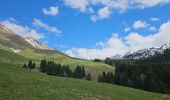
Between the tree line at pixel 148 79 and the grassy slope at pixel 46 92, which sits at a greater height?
the tree line at pixel 148 79

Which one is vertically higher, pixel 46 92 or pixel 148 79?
pixel 148 79

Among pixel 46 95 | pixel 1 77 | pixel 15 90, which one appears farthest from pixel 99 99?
pixel 1 77

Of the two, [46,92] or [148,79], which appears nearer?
[46,92]

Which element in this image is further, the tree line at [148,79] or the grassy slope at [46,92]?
the tree line at [148,79]

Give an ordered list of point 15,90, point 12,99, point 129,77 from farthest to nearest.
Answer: point 129,77
point 15,90
point 12,99

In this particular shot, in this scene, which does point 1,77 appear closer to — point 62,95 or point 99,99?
point 62,95

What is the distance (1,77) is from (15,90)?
6896mm

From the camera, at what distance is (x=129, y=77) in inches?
6836

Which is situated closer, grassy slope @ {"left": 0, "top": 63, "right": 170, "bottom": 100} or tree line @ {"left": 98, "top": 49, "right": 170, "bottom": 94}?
grassy slope @ {"left": 0, "top": 63, "right": 170, "bottom": 100}

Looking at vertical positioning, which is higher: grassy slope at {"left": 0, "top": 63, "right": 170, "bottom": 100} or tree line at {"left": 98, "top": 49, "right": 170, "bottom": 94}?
tree line at {"left": 98, "top": 49, "right": 170, "bottom": 94}

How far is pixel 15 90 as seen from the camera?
1471 inches

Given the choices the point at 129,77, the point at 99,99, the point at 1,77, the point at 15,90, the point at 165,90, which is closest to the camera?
the point at 15,90

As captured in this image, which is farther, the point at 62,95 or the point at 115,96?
the point at 115,96

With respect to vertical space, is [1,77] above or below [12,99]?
above
